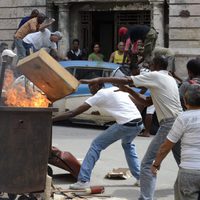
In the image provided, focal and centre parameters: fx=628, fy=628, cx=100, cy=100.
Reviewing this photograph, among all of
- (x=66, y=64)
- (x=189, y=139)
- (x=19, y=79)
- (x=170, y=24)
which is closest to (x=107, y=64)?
(x=66, y=64)

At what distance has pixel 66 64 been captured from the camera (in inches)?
582

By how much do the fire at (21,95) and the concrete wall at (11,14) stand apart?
13.5 meters

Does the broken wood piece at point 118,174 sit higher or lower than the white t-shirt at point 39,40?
lower

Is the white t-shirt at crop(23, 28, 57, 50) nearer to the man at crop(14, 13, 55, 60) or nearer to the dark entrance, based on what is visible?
the man at crop(14, 13, 55, 60)

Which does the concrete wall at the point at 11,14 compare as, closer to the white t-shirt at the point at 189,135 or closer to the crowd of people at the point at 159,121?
the crowd of people at the point at 159,121

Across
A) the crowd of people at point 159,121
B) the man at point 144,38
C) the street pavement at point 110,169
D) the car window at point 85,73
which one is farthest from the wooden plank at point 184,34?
the crowd of people at point 159,121

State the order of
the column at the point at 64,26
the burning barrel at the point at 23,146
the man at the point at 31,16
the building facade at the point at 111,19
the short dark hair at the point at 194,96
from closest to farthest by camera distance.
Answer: the short dark hair at the point at 194,96 < the burning barrel at the point at 23,146 < the man at the point at 31,16 < the building facade at the point at 111,19 < the column at the point at 64,26

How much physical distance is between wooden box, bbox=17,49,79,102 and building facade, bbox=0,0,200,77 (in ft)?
39.6

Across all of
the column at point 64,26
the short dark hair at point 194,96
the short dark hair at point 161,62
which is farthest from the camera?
the column at point 64,26

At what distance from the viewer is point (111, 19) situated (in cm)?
2091

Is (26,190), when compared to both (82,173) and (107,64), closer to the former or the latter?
(82,173)

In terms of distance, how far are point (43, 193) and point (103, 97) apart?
162cm

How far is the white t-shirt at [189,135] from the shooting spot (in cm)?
549

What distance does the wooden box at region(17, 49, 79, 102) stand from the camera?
274 inches
